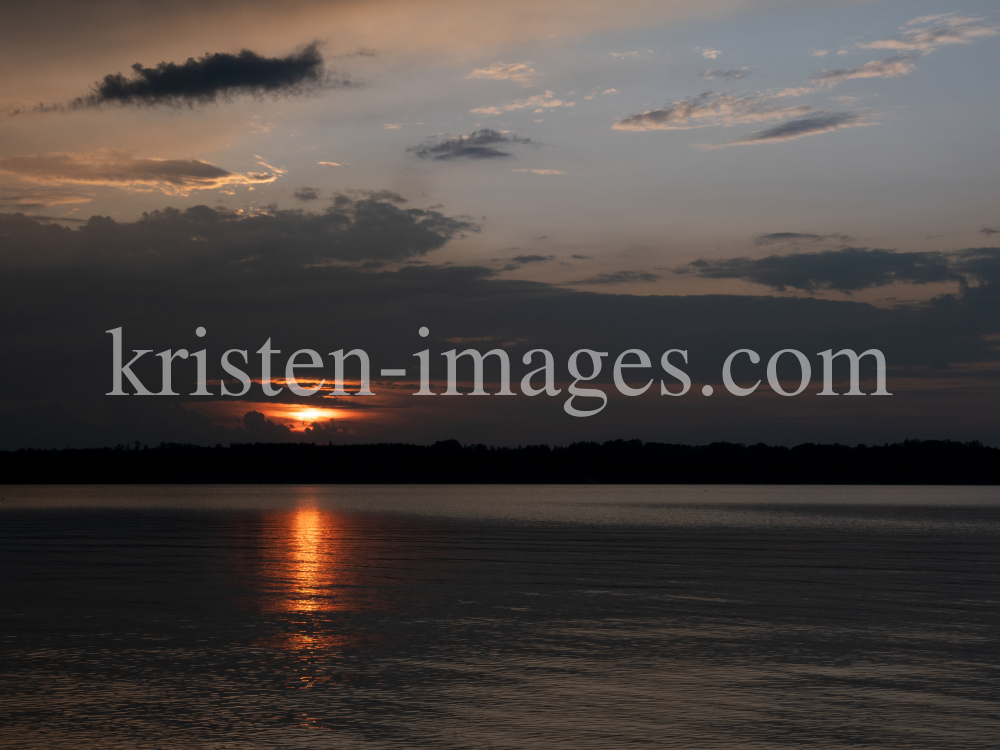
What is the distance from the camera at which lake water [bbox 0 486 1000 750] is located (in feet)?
49.5

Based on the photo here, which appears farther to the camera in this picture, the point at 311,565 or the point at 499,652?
the point at 311,565

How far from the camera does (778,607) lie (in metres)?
28.7

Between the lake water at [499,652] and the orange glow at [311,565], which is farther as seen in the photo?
the orange glow at [311,565]

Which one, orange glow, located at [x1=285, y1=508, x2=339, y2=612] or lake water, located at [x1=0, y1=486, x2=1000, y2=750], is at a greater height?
lake water, located at [x1=0, y1=486, x2=1000, y2=750]

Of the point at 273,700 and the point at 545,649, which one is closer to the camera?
the point at 273,700

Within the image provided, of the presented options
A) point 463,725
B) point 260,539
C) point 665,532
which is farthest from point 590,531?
point 463,725

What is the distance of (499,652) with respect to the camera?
21.5 m

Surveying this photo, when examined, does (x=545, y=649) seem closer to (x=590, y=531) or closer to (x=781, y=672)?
(x=781, y=672)

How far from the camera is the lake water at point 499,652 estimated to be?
594 inches

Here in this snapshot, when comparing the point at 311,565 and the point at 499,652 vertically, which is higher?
the point at 499,652

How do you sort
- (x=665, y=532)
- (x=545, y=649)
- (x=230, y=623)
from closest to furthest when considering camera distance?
(x=545, y=649) < (x=230, y=623) < (x=665, y=532)

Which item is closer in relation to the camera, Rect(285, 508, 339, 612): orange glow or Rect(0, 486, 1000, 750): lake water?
Rect(0, 486, 1000, 750): lake water

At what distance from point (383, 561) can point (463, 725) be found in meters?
30.3

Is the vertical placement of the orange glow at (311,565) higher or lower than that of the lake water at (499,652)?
lower
